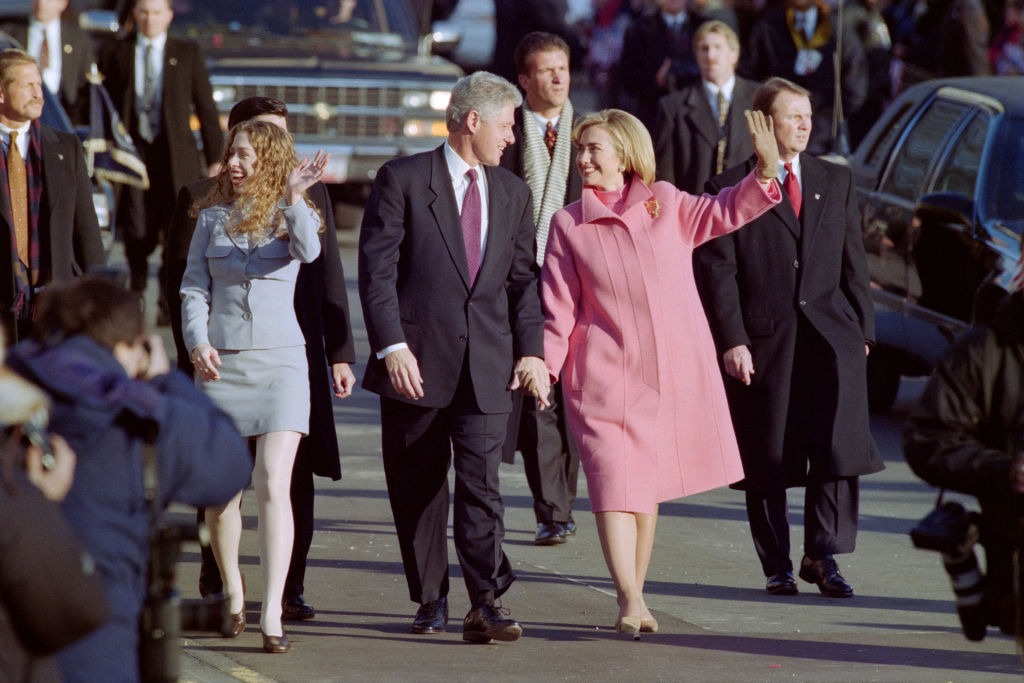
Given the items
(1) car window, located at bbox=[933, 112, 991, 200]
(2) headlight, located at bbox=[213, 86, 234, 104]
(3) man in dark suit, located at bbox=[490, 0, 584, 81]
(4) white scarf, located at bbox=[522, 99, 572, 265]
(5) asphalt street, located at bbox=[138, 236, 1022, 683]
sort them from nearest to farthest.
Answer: (5) asphalt street, located at bbox=[138, 236, 1022, 683], (4) white scarf, located at bbox=[522, 99, 572, 265], (1) car window, located at bbox=[933, 112, 991, 200], (2) headlight, located at bbox=[213, 86, 234, 104], (3) man in dark suit, located at bbox=[490, 0, 584, 81]

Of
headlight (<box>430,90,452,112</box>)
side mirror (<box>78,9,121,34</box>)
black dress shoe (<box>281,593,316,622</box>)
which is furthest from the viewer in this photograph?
headlight (<box>430,90,452,112</box>)

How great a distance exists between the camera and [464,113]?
7016mm

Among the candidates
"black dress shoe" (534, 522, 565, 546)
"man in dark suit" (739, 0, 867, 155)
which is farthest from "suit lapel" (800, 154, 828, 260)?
"man in dark suit" (739, 0, 867, 155)

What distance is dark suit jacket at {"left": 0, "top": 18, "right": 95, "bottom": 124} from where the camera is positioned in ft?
39.9

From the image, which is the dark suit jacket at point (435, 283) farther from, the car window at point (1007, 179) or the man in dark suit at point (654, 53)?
the man in dark suit at point (654, 53)

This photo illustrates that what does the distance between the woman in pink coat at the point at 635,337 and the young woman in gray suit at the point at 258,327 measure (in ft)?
3.24

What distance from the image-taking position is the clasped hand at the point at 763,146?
705 centimetres

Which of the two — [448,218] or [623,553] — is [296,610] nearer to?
[623,553]

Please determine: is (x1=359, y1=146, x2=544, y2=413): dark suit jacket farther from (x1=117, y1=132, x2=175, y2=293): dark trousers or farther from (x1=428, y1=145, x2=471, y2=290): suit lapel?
(x1=117, y1=132, x2=175, y2=293): dark trousers

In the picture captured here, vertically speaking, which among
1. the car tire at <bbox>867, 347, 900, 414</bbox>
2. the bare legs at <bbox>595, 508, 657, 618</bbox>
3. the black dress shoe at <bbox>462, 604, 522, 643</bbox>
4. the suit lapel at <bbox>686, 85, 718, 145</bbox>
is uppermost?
the suit lapel at <bbox>686, 85, 718, 145</bbox>

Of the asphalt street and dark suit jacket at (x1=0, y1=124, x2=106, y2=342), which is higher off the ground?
dark suit jacket at (x1=0, y1=124, x2=106, y2=342)

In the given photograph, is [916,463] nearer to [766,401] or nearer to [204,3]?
[766,401]

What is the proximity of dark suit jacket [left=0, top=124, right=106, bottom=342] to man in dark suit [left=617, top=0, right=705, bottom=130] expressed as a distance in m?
8.01

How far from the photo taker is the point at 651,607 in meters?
7.58
